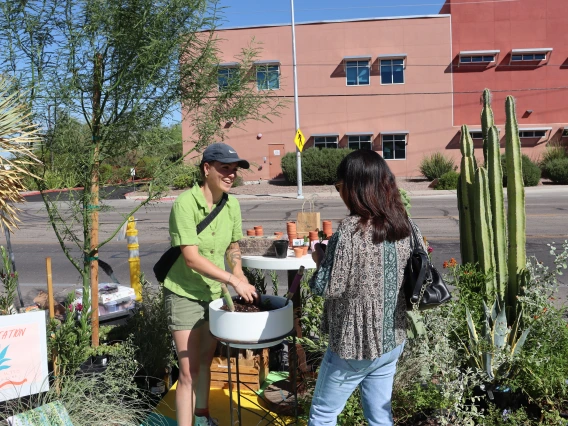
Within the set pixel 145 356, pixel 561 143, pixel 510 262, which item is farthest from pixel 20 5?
pixel 561 143

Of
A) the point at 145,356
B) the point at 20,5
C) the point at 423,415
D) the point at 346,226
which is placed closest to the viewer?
the point at 346,226

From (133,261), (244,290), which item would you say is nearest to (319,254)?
(244,290)

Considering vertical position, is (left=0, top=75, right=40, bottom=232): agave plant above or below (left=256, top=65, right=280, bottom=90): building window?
below

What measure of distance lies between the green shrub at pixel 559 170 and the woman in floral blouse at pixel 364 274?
83.3 feet

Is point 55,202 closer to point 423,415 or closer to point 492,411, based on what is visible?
point 423,415

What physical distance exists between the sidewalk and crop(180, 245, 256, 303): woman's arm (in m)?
17.6

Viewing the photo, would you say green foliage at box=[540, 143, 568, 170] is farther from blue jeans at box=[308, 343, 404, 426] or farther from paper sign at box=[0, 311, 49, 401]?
Answer: paper sign at box=[0, 311, 49, 401]

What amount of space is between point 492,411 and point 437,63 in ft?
98.8

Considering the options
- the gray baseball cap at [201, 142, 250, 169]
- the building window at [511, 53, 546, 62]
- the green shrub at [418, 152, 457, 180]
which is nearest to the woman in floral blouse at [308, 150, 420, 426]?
the gray baseball cap at [201, 142, 250, 169]

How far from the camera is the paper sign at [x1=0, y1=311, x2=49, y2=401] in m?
2.87

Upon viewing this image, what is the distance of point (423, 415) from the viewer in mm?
2996

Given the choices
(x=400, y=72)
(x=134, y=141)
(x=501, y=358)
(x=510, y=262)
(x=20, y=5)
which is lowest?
(x=501, y=358)

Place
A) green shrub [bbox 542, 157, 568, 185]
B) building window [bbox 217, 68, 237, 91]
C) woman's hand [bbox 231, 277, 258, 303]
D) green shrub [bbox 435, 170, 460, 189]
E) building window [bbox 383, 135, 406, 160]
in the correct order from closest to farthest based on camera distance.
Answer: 1. woman's hand [bbox 231, 277, 258, 303]
2. building window [bbox 217, 68, 237, 91]
3. green shrub [bbox 435, 170, 460, 189]
4. green shrub [bbox 542, 157, 568, 185]
5. building window [bbox 383, 135, 406, 160]

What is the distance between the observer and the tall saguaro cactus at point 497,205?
3.84 m
